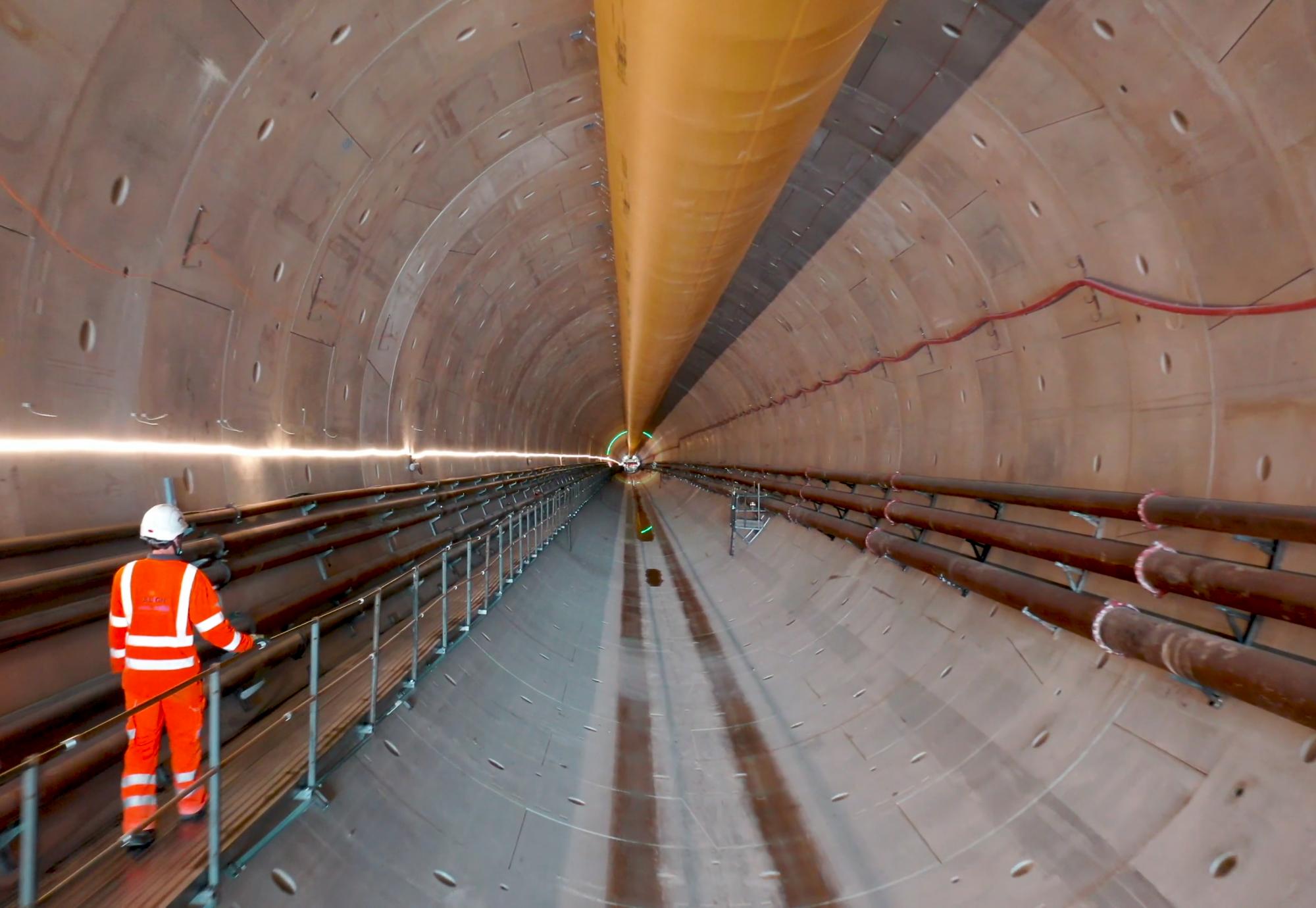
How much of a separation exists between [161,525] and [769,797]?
5103mm

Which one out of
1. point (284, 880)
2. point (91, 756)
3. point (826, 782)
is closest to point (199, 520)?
point (91, 756)

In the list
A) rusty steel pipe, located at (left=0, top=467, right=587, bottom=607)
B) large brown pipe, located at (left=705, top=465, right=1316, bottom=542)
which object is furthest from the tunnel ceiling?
large brown pipe, located at (left=705, top=465, right=1316, bottom=542)

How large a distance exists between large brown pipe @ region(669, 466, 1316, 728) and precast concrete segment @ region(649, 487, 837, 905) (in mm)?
2387

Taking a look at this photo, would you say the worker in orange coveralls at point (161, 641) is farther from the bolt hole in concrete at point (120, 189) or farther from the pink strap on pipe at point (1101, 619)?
the pink strap on pipe at point (1101, 619)

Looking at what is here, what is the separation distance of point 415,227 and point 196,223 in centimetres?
294

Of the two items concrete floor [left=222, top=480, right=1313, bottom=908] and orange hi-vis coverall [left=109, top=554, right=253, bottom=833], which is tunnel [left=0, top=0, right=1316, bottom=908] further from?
orange hi-vis coverall [left=109, top=554, right=253, bottom=833]

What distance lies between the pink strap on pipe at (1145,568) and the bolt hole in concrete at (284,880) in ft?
16.1

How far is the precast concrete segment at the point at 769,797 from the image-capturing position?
521 cm

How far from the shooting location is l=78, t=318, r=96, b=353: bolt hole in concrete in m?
4.09

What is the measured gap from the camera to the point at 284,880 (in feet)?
12.1

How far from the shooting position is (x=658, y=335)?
34.7 ft

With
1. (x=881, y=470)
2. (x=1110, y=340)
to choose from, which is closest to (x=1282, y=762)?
(x=1110, y=340)

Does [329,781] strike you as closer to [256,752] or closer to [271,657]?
[256,752]

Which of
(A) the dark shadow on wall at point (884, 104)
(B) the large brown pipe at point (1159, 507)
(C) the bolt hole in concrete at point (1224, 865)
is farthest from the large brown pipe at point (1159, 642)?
(A) the dark shadow on wall at point (884, 104)
